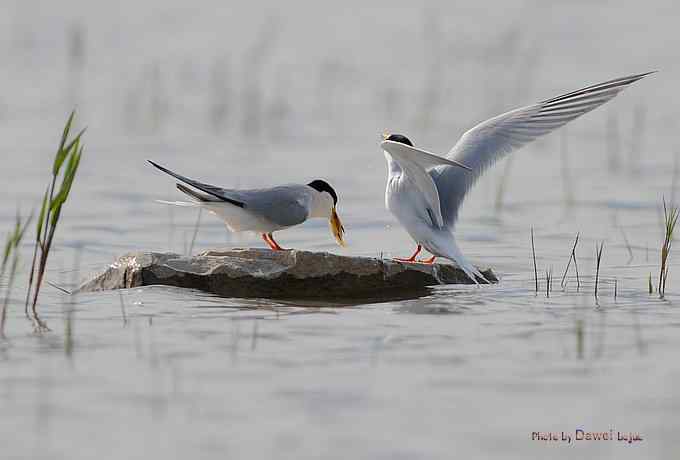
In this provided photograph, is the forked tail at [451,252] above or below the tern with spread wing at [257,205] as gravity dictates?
below

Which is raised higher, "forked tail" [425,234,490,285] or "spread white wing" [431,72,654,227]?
"spread white wing" [431,72,654,227]

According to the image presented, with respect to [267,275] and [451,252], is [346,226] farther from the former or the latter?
[267,275]

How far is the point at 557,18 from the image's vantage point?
1812 cm

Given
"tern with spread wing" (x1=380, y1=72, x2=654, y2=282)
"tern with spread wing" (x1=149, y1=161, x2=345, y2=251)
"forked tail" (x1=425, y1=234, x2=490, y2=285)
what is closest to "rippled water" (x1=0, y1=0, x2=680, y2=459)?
"forked tail" (x1=425, y1=234, x2=490, y2=285)

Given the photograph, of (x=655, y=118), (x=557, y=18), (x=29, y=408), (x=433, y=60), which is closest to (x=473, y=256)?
(x=29, y=408)

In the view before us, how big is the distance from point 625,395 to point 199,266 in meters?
2.76

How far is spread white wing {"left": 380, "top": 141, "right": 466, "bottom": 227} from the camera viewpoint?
255 inches

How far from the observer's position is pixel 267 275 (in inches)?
252

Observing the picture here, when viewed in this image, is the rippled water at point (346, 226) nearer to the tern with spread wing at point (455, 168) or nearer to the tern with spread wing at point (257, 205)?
the tern with spread wing at point (455, 168)

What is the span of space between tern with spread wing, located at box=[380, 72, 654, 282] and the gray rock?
0.50 metres

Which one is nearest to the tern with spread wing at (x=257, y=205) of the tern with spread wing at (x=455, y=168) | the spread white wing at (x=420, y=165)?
the tern with spread wing at (x=455, y=168)

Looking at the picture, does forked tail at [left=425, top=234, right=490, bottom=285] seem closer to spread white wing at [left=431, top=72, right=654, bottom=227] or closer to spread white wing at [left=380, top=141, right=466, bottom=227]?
spread white wing at [left=380, top=141, right=466, bottom=227]

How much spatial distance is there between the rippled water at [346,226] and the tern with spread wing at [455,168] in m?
0.48

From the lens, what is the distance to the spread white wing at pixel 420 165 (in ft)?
21.3
